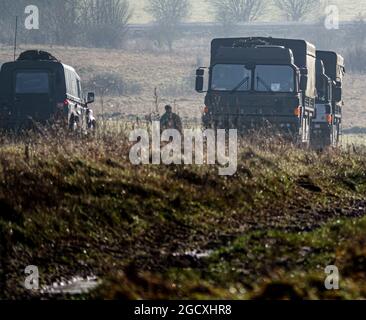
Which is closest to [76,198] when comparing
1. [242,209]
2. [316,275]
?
[242,209]

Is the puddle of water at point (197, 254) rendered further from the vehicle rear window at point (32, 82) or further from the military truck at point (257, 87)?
the vehicle rear window at point (32, 82)

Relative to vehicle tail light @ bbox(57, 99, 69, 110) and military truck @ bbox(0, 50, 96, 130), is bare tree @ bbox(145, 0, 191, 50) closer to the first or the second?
military truck @ bbox(0, 50, 96, 130)

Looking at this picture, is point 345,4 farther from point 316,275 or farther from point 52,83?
point 316,275

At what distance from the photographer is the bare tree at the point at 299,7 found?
11625 cm

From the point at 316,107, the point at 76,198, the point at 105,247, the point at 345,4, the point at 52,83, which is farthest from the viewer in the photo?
the point at 345,4

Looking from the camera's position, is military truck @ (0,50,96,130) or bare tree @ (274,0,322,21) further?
bare tree @ (274,0,322,21)

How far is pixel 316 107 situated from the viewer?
32.7 m

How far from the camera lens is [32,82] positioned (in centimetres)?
2706

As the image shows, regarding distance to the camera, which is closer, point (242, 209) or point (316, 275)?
point (316, 275)

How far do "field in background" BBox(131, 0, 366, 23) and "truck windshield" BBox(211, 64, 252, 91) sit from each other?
89.9 m

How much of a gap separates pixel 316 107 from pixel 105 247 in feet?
71.7
